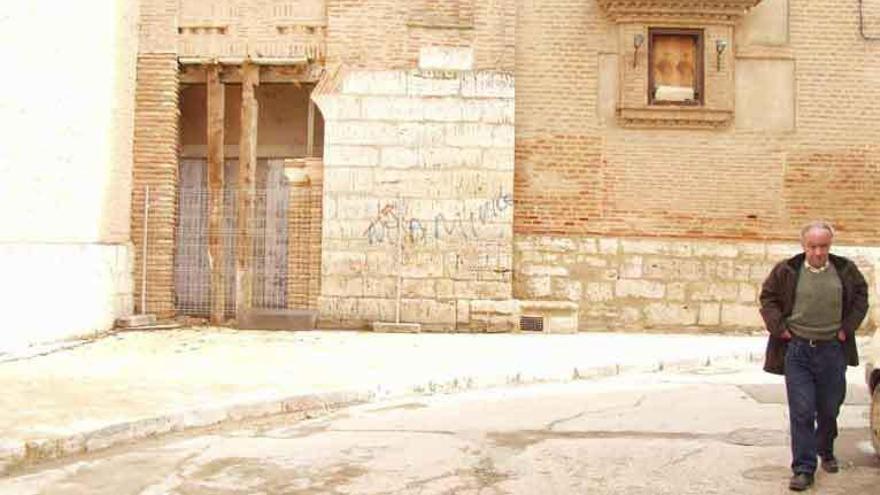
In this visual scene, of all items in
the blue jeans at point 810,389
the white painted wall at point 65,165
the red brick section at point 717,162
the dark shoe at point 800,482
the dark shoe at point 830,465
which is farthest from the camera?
the red brick section at point 717,162

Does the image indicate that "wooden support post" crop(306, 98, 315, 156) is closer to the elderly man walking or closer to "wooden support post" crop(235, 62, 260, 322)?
"wooden support post" crop(235, 62, 260, 322)

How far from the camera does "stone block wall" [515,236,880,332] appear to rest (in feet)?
42.4

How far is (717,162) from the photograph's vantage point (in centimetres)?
1302

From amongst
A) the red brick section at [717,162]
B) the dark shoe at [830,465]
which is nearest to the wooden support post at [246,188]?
the red brick section at [717,162]

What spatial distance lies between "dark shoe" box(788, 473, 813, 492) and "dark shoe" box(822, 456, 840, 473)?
15.8 inches

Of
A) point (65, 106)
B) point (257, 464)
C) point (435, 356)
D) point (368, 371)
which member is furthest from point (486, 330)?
point (257, 464)

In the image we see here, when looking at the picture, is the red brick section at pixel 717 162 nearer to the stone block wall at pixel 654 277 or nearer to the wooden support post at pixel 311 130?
the stone block wall at pixel 654 277

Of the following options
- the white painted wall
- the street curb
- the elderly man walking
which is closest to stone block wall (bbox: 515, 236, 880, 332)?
the street curb

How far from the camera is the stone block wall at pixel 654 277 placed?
12.9 metres

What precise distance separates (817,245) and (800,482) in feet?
4.28

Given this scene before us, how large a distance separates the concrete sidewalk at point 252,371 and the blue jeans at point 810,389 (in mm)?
3913

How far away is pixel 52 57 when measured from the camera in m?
10.8

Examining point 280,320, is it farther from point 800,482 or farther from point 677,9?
point 800,482

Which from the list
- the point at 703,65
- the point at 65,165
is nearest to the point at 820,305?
the point at 703,65
